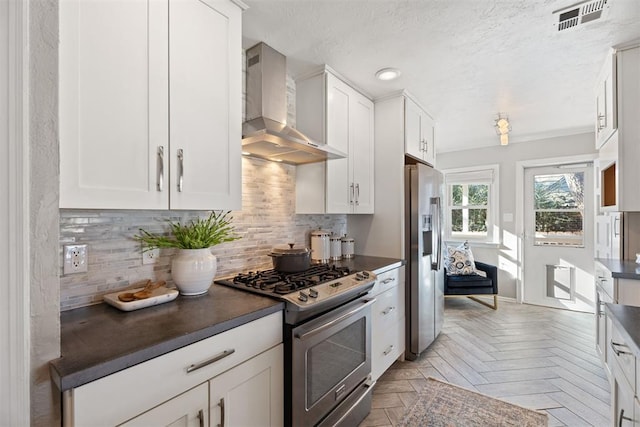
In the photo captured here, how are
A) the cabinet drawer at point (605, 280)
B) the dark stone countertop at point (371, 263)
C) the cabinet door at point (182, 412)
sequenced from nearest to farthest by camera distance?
the cabinet door at point (182, 412)
the cabinet drawer at point (605, 280)
the dark stone countertop at point (371, 263)

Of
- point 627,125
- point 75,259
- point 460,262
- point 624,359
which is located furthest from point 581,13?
point 460,262

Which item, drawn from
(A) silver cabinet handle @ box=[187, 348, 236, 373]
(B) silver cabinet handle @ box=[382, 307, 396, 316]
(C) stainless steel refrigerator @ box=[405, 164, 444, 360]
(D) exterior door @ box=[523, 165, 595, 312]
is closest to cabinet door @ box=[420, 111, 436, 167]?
(C) stainless steel refrigerator @ box=[405, 164, 444, 360]

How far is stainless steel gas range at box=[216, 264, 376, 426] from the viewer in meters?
1.42

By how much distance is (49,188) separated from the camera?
859mm

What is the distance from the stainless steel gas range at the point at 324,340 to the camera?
142 centimetres

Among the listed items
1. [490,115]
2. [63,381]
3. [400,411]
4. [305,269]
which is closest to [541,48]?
[490,115]

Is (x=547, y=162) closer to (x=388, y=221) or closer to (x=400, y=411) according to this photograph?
(x=388, y=221)

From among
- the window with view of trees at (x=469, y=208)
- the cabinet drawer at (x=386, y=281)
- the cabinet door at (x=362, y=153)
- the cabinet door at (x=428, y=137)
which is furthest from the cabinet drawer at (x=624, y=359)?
the window with view of trees at (x=469, y=208)

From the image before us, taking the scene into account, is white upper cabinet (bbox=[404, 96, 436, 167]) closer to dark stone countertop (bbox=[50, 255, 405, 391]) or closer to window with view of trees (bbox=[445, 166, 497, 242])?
window with view of trees (bbox=[445, 166, 497, 242])

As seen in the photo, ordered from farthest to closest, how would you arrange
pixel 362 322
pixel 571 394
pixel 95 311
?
1. pixel 571 394
2. pixel 362 322
3. pixel 95 311

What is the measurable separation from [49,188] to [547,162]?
5137 millimetres

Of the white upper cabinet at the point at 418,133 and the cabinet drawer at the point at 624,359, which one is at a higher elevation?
the white upper cabinet at the point at 418,133

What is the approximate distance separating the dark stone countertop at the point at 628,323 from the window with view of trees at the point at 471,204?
12.2ft

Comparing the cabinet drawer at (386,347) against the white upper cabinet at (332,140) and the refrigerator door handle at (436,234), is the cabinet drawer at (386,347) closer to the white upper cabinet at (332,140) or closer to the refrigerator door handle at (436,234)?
the refrigerator door handle at (436,234)
